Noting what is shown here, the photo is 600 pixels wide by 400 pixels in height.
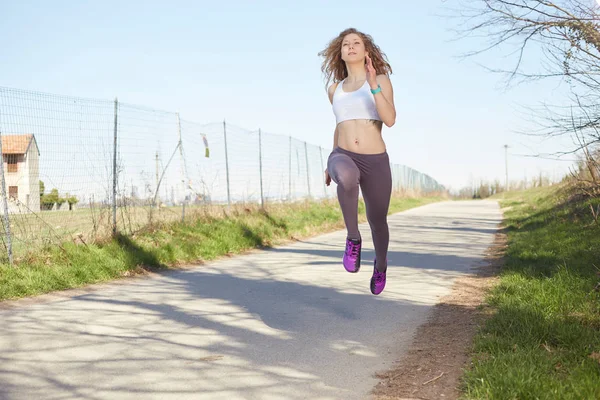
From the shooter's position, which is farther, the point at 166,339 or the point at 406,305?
the point at 406,305

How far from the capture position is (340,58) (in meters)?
4.66

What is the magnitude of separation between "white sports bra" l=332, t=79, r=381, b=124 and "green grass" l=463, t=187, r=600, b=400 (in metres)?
1.82

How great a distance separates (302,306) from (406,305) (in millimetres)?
1132

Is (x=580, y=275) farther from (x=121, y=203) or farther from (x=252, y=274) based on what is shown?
(x=121, y=203)

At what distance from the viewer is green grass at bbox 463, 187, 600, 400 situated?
3545mm

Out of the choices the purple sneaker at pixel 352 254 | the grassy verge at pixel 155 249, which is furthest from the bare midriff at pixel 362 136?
the grassy verge at pixel 155 249

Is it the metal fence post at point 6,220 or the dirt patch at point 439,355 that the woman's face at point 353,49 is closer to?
the dirt patch at point 439,355

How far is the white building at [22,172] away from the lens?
29.9ft

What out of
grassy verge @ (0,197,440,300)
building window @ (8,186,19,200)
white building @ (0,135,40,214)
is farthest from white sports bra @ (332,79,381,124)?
building window @ (8,186,19,200)

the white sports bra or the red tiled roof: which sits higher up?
the red tiled roof

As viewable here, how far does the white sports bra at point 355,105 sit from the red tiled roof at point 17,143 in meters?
6.33

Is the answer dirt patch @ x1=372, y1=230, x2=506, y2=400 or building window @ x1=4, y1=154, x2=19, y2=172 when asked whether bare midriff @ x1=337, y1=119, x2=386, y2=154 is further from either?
building window @ x1=4, y1=154, x2=19, y2=172

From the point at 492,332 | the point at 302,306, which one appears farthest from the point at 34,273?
the point at 492,332

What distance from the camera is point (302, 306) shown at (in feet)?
21.8
